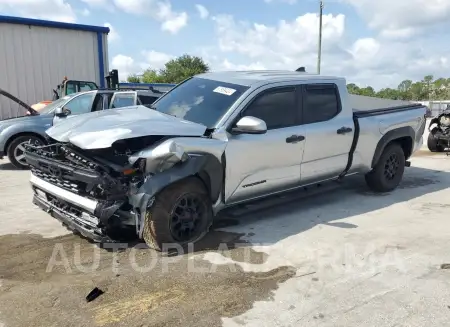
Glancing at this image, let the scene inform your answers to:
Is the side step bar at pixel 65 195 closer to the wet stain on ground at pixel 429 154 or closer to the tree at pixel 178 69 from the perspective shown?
the wet stain on ground at pixel 429 154

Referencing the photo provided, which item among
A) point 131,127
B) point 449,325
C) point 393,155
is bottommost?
point 449,325

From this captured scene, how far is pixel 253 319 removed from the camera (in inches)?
122

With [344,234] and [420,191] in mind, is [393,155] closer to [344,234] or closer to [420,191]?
[420,191]

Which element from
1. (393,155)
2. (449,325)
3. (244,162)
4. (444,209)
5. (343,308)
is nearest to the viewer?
(449,325)

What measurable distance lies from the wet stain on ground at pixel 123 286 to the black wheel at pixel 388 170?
3.09 metres

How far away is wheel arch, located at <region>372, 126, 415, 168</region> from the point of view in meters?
6.38

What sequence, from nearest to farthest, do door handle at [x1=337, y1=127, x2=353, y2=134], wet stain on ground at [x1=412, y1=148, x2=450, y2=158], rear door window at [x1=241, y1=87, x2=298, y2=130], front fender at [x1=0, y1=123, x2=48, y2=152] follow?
rear door window at [x1=241, y1=87, x2=298, y2=130] → door handle at [x1=337, y1=127, x2=353, y2=134] → front fender at [x1=0, y1=123, x2=48, y2=152] → wet stain on ground at [x1=412, y1=148, x2=450, y2=158]

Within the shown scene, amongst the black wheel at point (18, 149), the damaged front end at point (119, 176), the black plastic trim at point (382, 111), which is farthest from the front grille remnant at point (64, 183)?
the black wheel at point (18, 149)

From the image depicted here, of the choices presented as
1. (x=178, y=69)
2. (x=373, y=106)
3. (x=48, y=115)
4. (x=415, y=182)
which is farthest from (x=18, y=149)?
(x=178, y=69)

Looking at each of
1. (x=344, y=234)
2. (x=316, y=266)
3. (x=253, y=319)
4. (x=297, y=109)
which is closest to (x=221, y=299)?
(x=253, y=319)

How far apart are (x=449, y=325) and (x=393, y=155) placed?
409 centimetres

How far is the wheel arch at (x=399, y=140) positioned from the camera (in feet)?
20.9

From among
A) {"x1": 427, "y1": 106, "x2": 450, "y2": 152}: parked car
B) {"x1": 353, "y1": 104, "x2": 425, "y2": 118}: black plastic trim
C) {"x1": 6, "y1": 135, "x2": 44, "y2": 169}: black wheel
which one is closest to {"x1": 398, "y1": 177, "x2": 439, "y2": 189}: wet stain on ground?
{"x1": 353, "y1": 104, "x2": 425, "y2": 118}: black plastic trim

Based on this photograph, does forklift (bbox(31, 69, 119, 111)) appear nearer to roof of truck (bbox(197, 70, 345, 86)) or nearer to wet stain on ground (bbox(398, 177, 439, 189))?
roof of truck (bbox(197, 70, 345, 86))
